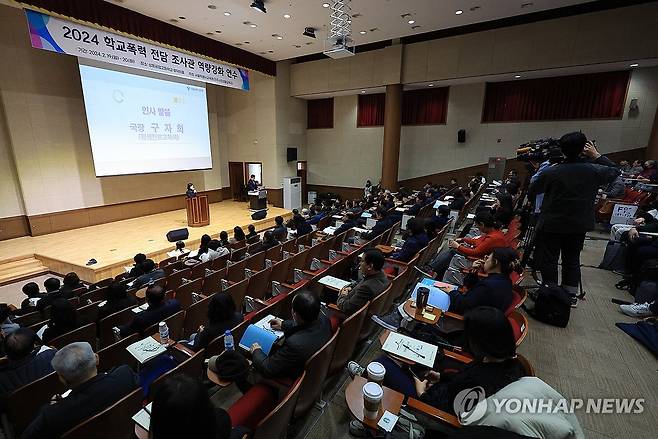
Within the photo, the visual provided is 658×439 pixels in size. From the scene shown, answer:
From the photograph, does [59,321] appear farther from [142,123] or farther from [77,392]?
[142,123]

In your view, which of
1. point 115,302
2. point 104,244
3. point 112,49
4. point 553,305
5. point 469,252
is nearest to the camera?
point 553,305

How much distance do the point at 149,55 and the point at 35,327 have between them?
7.02m

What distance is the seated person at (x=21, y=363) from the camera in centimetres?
204

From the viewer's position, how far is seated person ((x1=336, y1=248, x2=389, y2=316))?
2553 millimetres

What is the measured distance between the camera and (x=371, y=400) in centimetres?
144

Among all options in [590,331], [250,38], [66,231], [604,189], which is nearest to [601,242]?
[604,189]

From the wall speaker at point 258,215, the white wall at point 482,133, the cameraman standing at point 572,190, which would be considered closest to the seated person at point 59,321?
the cameraman standing at point 572,190

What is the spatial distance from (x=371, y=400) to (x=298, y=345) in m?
0.56

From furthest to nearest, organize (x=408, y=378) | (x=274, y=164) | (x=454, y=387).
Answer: (x=274, y=164) → (x=408, y=378) → (x=454, y=387)

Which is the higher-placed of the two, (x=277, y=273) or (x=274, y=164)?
(x=274, y=164)

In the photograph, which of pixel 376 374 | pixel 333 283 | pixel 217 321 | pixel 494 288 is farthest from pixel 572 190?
pixel 217 321

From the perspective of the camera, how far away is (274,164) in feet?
39.1

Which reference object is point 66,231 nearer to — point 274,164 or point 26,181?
point 26,181

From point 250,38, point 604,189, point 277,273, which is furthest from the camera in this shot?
point 250,38
